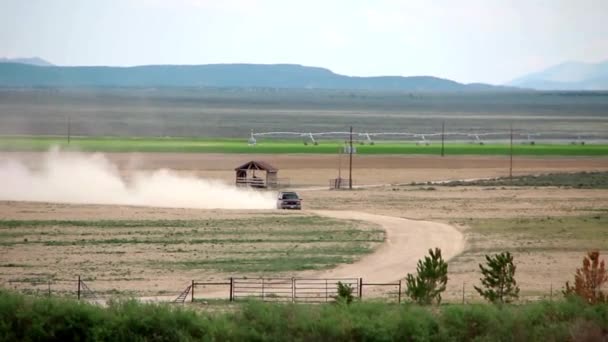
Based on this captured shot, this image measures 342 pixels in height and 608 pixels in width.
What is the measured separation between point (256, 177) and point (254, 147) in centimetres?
3180

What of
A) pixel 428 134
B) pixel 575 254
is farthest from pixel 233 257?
pixel 428 134

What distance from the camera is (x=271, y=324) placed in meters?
26.2

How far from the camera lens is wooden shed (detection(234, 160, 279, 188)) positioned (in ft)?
227

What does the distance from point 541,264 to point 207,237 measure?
1272cm

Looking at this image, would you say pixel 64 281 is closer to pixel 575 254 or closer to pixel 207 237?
pixel 207 237

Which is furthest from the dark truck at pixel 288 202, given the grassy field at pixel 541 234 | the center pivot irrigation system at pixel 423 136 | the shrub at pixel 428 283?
the center pivot irrigation system at pixel 423 136

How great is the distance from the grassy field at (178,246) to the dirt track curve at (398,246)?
698mm

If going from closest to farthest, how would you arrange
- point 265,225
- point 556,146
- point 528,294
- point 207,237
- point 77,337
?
point 77,337 → point 528,294 → point 207,237 → point 265,225 → point 556,146

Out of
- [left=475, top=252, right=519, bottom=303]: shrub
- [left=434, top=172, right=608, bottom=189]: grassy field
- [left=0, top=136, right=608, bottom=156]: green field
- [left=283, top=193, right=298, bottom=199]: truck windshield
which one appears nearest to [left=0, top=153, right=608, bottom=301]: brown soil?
[left=475, top=252, right=519, bottom=303]: shrub

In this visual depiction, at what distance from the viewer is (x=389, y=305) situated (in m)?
28.8

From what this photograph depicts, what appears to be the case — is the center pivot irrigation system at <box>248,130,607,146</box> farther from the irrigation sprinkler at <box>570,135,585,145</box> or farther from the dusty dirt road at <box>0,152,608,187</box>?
the dusty dirt road at <box>0,152,608,187</box>

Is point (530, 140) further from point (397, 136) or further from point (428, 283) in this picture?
point (428, 283)

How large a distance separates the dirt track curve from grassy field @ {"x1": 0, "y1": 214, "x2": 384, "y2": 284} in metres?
0.70

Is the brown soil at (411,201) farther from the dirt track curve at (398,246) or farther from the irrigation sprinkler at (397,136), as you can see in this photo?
the irrigation sprinkler at (397,136)
